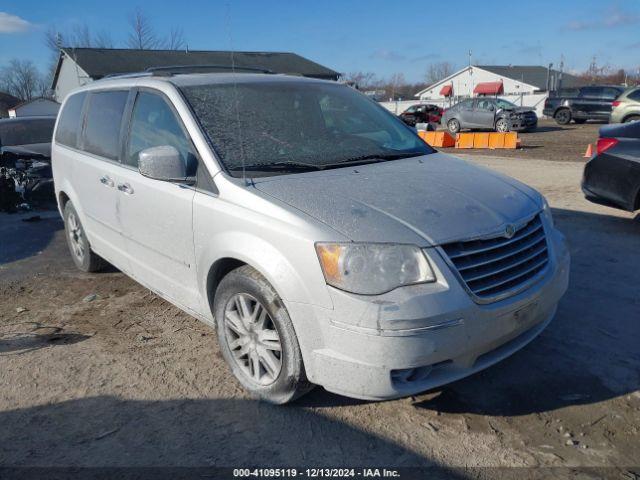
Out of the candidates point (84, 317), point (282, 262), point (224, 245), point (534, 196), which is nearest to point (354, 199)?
point (282, 262)

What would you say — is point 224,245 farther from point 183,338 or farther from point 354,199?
point 183,338

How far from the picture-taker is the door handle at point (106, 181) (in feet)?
13.5

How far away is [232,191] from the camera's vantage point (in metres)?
2.98

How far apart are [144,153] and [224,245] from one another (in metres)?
0.78

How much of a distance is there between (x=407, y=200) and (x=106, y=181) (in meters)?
2.54

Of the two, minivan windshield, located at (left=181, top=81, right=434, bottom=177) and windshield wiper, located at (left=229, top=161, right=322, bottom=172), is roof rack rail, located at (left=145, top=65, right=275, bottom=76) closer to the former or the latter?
minivan windshield, located at (left=181, top=81, right=434, bottom=177)

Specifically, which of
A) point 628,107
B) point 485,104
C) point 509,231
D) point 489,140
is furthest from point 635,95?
point 509,231

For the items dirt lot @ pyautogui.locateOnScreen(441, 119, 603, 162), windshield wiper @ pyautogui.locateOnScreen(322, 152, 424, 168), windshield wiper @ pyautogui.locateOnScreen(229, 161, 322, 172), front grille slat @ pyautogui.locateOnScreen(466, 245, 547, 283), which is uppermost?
windshield wiper @ pyautogui.locateOnScreen(229, 161, 322, 172)

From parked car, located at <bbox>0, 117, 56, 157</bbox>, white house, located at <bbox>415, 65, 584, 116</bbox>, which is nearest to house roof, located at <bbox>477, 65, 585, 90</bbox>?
white house, located at <bbox>415, 65, 584, 116</bbox>

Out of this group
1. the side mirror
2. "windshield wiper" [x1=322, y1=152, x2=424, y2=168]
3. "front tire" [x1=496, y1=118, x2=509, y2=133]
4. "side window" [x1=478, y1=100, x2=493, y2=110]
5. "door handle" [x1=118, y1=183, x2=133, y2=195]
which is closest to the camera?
the side mirror

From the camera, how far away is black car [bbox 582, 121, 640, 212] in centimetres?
568

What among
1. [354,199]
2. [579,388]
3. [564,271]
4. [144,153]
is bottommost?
[579,388]

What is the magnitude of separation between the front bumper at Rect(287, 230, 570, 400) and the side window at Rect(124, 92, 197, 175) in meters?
1.39

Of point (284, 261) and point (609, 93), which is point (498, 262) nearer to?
point (284, 261)
